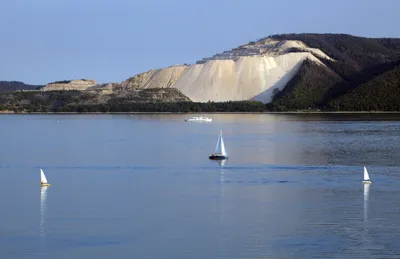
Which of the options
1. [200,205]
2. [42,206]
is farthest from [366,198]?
[42,206]

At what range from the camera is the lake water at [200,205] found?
22.5m

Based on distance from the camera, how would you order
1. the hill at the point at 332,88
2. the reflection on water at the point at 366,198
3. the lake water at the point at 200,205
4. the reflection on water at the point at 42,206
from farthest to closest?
the hill at the point at 332,88 → the reflection on water at the point at 366,198 → the reflection on water at the point at 42,206 → the lake water at the point at 200,205

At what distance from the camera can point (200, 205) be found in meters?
30.0

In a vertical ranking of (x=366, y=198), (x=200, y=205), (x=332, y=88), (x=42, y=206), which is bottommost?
(x=42, y=206)

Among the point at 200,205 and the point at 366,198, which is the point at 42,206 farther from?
the point at 366,198

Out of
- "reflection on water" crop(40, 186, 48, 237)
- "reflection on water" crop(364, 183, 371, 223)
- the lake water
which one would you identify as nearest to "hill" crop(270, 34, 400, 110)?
the lake water

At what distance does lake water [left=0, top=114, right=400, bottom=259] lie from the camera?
74.0 ft

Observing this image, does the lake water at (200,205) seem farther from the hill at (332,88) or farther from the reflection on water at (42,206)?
the hill at (332,88)

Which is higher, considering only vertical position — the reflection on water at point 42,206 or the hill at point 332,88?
the hill at point 332,88

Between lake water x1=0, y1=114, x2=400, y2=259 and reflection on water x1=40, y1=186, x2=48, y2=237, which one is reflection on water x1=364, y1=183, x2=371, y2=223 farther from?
reflection on water x1=40, y1=186, x2=48, y2=237

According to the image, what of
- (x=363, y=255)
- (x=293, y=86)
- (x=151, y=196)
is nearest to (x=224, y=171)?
(x=151, y=196)

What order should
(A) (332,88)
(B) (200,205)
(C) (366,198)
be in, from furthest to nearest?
(A) (332,88)
(C) (366,198)
(B) (200,205)

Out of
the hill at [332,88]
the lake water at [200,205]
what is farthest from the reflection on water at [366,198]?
the hill at [332,88]

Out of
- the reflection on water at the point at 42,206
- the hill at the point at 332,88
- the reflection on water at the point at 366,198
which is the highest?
the hill at the point at 332,88
